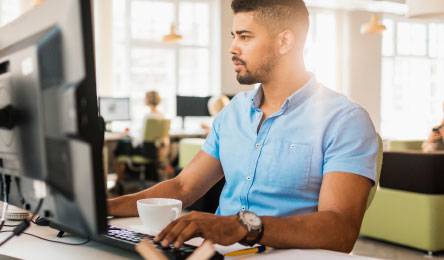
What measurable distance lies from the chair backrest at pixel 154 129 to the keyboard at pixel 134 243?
459 cm

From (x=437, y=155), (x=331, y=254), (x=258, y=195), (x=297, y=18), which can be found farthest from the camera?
(x=437, y=155)

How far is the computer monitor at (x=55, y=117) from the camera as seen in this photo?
63cm

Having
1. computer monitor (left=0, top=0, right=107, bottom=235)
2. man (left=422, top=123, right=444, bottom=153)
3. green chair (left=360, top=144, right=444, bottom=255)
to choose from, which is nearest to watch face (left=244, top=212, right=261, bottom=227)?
computer monitor (left=0, top=0, right=107, bottom=235)

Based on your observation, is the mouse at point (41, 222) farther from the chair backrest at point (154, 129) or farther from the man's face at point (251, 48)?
the chair backrest at point (154, 129)

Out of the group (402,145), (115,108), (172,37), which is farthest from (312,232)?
(172,37)

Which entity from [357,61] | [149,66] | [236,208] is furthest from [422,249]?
[357,61]

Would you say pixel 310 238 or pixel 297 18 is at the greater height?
pixel 297 18

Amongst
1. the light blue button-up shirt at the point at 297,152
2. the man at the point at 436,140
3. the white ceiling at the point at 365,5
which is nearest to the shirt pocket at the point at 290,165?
the light blue button-up shirt at the point at 297,152

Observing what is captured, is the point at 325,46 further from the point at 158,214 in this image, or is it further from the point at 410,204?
the point at 158,214

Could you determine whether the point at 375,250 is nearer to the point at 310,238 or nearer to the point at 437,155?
the point at 437,155

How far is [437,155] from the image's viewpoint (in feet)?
10.8

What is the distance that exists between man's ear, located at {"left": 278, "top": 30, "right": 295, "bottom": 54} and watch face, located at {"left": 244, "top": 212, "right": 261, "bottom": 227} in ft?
2.17

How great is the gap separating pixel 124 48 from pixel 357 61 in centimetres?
427

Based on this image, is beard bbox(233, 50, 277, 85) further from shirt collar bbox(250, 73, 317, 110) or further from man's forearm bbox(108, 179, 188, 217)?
man's forearm bbox(108, 179, 188, 217)
